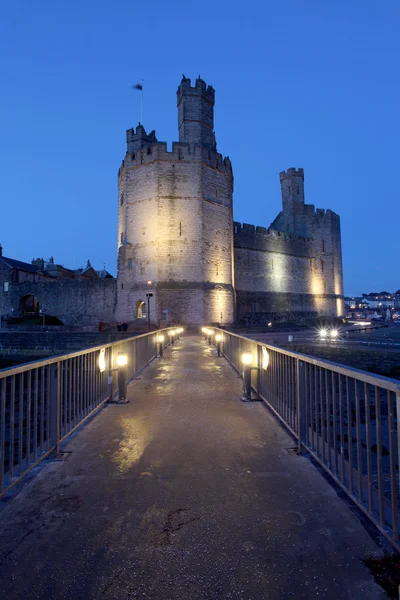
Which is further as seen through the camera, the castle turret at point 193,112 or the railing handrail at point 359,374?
the castle turret at point 193,112

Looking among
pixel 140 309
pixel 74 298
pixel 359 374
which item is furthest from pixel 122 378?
pixel 74 298

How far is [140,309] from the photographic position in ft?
99.0

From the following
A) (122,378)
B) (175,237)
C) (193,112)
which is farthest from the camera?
(193,112)

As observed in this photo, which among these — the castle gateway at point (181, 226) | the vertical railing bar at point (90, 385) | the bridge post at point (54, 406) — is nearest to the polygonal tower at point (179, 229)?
Answer: the castle gateway at point (181, 226)

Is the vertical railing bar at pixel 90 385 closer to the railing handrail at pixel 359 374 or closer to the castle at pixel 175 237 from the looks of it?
the railing handrail at pixel 359 374

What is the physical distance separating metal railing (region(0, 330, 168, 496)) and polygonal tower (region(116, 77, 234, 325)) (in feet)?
67.1

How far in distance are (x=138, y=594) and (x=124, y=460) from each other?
1797 mm

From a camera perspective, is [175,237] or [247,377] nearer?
[247,377]

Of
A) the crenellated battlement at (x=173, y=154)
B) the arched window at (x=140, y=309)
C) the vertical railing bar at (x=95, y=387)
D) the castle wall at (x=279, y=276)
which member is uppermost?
the crenellated battlement at (x=173, y=154)

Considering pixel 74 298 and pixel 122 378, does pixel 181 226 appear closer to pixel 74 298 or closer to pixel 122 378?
pixel 74 298

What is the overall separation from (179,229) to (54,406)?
2711 cm

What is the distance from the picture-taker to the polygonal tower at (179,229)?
29.3 metres

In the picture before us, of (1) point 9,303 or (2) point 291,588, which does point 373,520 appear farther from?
(1) point 9,303

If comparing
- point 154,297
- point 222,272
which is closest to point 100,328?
point 154,297
